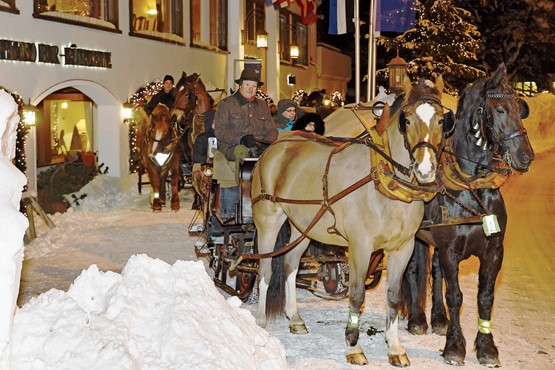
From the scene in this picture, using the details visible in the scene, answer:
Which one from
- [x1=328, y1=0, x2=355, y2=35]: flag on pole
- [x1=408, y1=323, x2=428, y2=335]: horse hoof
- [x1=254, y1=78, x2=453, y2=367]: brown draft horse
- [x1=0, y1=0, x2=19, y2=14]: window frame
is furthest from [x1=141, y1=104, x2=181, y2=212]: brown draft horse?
[x1=408, y1=323, x2=428, y2=335]: horse hoof

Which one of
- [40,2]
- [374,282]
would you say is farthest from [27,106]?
[374,282]

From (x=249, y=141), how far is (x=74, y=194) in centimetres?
909

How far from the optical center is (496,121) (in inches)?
288

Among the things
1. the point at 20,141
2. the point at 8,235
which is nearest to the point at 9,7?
the point at 20,141

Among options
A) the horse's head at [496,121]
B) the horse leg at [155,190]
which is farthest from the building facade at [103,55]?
the horse's head at [496,121]

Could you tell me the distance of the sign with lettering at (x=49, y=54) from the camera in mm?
15641

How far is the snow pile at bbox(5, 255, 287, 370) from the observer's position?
4.93 m

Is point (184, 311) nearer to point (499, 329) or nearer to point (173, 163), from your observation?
point (499, 329)

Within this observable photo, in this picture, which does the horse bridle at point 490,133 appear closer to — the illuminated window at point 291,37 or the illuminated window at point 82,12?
the illuminated window at point 82,12

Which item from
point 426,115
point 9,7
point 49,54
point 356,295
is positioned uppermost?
point 9,7

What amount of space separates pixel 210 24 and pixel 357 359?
20615 mm

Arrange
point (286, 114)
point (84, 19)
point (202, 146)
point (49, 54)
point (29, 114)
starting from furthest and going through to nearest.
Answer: point (84, 19)
point (49, 54)
point (29, 114)
point (202, 146)
point (286, 114)

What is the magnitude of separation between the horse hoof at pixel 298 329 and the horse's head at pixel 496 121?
249 centimetres

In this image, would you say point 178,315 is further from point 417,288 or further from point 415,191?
point 417,288
